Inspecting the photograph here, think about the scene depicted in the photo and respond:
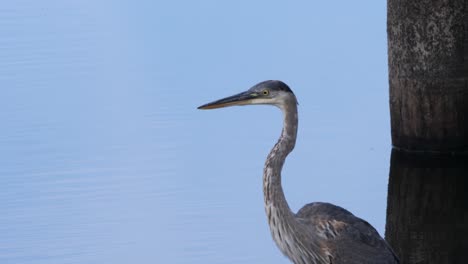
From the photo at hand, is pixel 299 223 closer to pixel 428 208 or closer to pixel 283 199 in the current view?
pixel 283 199

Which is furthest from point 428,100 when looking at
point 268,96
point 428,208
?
point 268,96

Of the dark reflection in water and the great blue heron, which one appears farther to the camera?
the dark reflection in water

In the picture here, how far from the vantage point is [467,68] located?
12.3m

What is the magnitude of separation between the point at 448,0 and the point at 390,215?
83.6 inches

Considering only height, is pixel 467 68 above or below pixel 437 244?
above

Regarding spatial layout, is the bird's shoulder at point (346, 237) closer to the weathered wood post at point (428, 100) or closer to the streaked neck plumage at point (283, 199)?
the streaked neck plumage at point (283, 199)

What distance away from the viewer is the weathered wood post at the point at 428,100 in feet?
39.6

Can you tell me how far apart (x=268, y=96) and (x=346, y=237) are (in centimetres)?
107

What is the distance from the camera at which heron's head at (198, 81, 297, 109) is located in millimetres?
8539

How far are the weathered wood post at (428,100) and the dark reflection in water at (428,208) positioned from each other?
11 mm

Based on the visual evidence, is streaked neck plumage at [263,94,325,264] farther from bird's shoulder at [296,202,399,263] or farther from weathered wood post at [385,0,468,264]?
weathered wood post at [385,0,468,264]

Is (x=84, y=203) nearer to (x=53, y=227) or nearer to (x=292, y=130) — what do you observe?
(x=53, y=227)

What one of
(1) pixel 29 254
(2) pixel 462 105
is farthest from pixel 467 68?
(1) pixel 29 254

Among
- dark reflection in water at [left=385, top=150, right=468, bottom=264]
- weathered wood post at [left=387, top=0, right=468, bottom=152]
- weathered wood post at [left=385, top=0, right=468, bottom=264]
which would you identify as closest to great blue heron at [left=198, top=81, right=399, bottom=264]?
dark reflection in water at [left=385, top=150, right=468, bottom=264]
